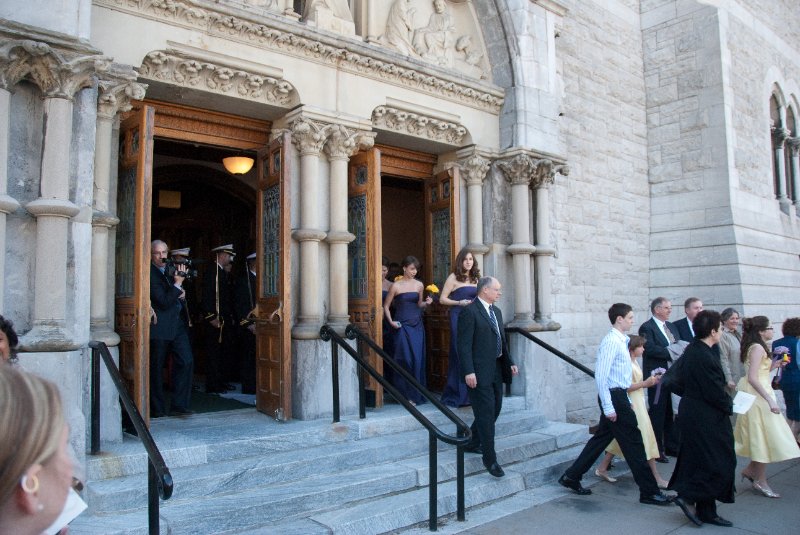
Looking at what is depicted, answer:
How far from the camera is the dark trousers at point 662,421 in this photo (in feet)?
21.0

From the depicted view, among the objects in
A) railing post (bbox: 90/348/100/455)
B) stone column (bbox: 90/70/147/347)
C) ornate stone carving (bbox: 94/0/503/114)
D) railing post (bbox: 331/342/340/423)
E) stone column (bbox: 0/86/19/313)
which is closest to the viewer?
stone column (bbox: 0/86/19/313)

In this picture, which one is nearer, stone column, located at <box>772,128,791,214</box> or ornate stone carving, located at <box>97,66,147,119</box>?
ornate stone carving, located at <box>97,66,147,119</box>

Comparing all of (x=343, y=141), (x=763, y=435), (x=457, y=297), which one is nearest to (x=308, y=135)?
(x=343, y=141)

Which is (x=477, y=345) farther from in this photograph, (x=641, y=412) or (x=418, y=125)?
(x=418, y=125)

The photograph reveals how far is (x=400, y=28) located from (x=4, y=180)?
4302 millimetres

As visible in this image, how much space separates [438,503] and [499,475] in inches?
28.7

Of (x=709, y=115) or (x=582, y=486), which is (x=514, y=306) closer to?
(x=582, y=486)

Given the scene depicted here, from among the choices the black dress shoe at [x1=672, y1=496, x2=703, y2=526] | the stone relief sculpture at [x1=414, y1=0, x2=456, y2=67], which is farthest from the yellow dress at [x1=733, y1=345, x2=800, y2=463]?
the stone relief sculpture at [x1=414, y1=0, x2=456, y2=67]

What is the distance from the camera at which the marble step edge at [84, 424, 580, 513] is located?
387cm

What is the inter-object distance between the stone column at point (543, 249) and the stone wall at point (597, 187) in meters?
0.59

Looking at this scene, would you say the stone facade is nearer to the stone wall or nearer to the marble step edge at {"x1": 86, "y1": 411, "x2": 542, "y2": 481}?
the stone wall

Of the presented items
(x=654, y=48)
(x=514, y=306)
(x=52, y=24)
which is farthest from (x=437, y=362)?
(x=654, y=48)

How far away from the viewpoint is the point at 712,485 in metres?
4.33

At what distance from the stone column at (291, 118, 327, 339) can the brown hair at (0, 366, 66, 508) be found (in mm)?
4626
